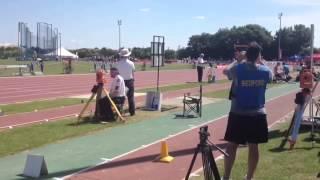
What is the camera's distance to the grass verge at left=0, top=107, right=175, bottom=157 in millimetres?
10930

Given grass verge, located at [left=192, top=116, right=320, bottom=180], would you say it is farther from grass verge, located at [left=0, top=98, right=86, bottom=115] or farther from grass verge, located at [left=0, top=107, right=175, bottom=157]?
grass verge, located at [left=0, top=98, right=86, bottom=115]

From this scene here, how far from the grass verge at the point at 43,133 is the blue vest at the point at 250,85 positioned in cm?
505

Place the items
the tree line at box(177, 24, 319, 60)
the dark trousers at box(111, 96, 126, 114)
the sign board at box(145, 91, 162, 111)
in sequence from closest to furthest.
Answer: the dark trousers at box(111, 96, 126, 114), the sign board at box(145, 91, 162, 111), the tree line at box(177, 24, 319, 60)

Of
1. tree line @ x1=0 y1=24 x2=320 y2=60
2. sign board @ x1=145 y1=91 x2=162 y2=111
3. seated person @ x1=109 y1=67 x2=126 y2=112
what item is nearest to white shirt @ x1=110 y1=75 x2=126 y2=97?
seated person @ x1=109 y1=67 x2=126 y2=112

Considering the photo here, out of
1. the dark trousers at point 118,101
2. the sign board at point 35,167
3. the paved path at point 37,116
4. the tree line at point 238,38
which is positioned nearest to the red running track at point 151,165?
the sign board at point 35,167

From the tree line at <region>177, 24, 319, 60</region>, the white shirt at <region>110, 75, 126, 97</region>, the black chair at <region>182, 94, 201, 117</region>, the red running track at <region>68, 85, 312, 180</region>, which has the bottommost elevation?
the red running track at <region>68, 85, 312, 180</region>

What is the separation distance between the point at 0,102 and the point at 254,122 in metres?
16.4

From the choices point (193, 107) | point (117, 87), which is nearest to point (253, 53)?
point (117, 87)

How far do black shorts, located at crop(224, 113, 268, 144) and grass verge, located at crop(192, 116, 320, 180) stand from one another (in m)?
1.05

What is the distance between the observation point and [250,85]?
23.2 feet

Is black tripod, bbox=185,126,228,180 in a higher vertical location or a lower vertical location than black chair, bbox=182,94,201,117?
higher

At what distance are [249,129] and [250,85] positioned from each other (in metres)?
0.57

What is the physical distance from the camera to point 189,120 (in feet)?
50.7

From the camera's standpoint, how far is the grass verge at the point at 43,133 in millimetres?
10930
